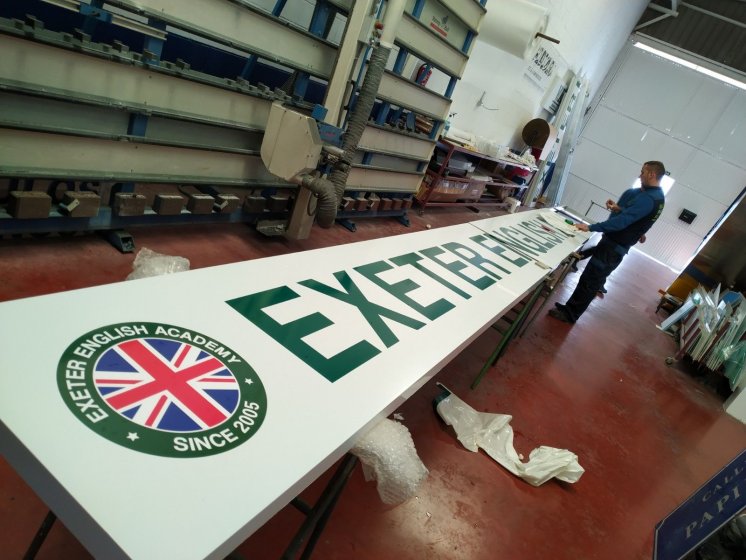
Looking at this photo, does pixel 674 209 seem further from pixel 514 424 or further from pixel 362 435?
pixel 362 435

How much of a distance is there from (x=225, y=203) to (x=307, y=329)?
1973mm

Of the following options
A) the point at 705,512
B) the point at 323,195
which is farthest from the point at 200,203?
the point at 705,512

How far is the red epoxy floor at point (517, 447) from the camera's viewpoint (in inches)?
61.4

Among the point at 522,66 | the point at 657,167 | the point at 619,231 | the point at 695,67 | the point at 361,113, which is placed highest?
the point at 695,67

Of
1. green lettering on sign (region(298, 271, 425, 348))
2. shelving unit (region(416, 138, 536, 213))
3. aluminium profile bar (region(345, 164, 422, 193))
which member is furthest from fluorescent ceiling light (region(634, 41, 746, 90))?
green lettering on sign (region(298, 271, 425, 348))

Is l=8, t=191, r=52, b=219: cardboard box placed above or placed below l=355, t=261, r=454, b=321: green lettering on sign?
below

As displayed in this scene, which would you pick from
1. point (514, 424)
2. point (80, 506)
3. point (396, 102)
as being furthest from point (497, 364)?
point (80, 506)

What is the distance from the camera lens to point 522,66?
22.0 feet

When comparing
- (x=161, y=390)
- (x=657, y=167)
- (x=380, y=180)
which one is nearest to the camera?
(x=161, y=390)

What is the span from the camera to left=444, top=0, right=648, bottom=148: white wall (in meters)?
6.08

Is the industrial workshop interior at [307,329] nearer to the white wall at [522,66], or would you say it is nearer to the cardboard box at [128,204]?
the cardboard box at [128,204]

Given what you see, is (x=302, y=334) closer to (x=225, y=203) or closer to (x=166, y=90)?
(x=166, y=90)

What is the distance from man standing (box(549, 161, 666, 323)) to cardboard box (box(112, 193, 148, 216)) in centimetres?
361

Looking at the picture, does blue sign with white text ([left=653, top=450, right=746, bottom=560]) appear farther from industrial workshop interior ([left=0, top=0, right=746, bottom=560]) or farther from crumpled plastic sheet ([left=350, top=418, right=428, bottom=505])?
crumpled plastic sheet ([left=350, top=418, right=428, bottom=505])
